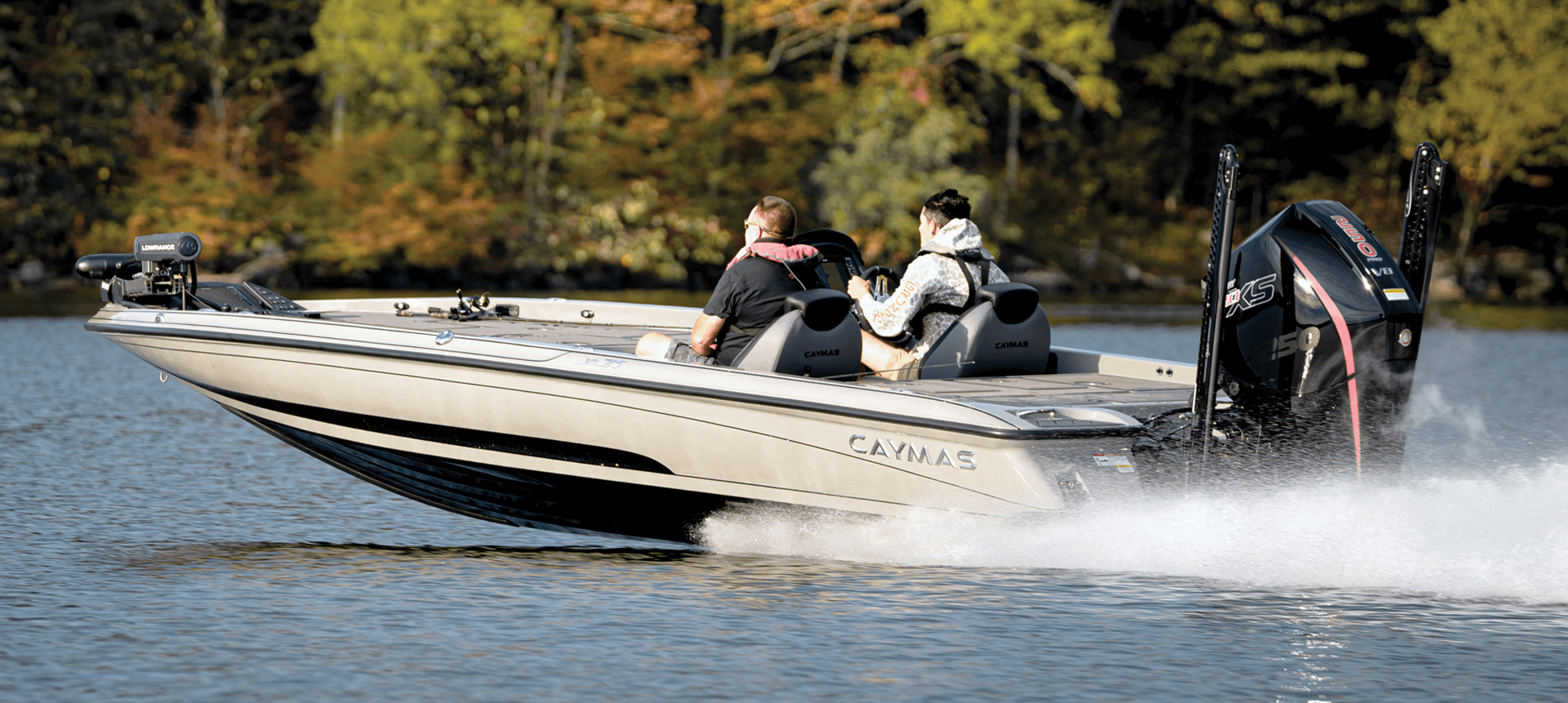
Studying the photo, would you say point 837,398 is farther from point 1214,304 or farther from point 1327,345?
point 1327,345

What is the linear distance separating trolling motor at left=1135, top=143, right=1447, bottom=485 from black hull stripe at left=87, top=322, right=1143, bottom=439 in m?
0.33

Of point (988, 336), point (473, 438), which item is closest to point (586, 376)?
point (473, 438)

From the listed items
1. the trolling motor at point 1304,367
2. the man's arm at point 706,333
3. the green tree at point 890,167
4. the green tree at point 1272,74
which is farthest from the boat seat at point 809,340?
the green tree at point 1272,74

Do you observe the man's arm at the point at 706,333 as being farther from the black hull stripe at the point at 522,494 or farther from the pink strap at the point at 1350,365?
the pink strap at the point at 1350,365

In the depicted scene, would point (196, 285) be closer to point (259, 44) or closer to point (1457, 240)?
point (259, 44)

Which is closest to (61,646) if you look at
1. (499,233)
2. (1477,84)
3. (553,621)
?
(553,621)

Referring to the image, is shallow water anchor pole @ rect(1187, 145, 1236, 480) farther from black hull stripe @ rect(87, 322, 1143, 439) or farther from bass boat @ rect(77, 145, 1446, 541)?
black hull stripe @ rect(87, 322, 1143, 439)

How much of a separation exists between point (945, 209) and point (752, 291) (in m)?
0.91

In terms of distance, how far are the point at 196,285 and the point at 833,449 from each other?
134 inches

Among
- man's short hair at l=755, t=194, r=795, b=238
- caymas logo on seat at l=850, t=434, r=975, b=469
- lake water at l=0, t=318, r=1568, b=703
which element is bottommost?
lake water at l=0, t=318, r=1568, b=703

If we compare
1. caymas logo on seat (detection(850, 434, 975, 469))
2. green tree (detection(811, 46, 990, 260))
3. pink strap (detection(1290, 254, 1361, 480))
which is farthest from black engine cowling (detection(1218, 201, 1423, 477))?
green tree (detection(811, 46, 990, 260))

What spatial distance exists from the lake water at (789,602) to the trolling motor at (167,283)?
0.94m

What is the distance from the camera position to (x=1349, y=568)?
6.58 meters

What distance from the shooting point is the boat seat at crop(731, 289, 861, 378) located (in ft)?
22.6
